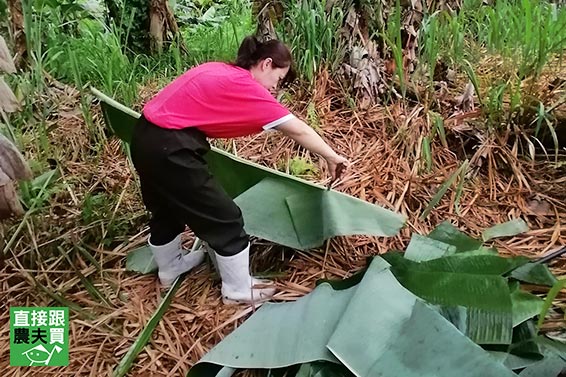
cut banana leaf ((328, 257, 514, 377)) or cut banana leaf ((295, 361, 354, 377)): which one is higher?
cut banana leaf ((328, 257, 514, 377))

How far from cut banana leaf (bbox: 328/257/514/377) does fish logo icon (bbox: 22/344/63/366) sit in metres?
0.75

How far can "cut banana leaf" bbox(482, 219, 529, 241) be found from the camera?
168 cm

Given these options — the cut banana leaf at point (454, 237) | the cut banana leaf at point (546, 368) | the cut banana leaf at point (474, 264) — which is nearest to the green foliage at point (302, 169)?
the cut banana leaf at point (454, 237)

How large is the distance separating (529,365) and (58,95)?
2037 millimetres

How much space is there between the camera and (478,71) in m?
2.21

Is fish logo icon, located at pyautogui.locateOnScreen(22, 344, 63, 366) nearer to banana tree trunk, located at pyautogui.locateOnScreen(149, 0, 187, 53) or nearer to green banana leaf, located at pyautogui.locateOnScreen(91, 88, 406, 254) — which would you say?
green banana leaf, located at pyautogui.locateOnScreen(91, 88, 406, 254)

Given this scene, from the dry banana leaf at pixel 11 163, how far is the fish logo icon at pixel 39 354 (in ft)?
1.60

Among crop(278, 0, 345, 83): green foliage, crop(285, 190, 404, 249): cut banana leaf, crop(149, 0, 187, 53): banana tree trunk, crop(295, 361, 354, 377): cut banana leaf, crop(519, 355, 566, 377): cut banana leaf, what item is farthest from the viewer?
crop(149, 0, 187, 53): banana tree trunk

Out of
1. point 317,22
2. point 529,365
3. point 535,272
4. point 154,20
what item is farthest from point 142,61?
point 529,365

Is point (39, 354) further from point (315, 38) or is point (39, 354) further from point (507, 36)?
point (507, 36)

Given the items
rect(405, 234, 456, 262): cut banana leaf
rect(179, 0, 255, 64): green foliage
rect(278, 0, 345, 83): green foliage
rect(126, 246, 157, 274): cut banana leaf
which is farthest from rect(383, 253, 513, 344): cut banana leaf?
rect(179, 0, 255, 64): green foliage

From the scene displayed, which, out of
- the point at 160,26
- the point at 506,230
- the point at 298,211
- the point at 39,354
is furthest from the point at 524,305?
the point at 160,26

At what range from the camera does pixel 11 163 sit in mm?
1310

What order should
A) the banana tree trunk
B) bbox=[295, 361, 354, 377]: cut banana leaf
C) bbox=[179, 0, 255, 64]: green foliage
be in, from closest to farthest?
bbox=[295, 361, 354, 377]: cut banana leaf, bbox=[179, 0, 255, 64]: green foliage, the banana tree trunk
